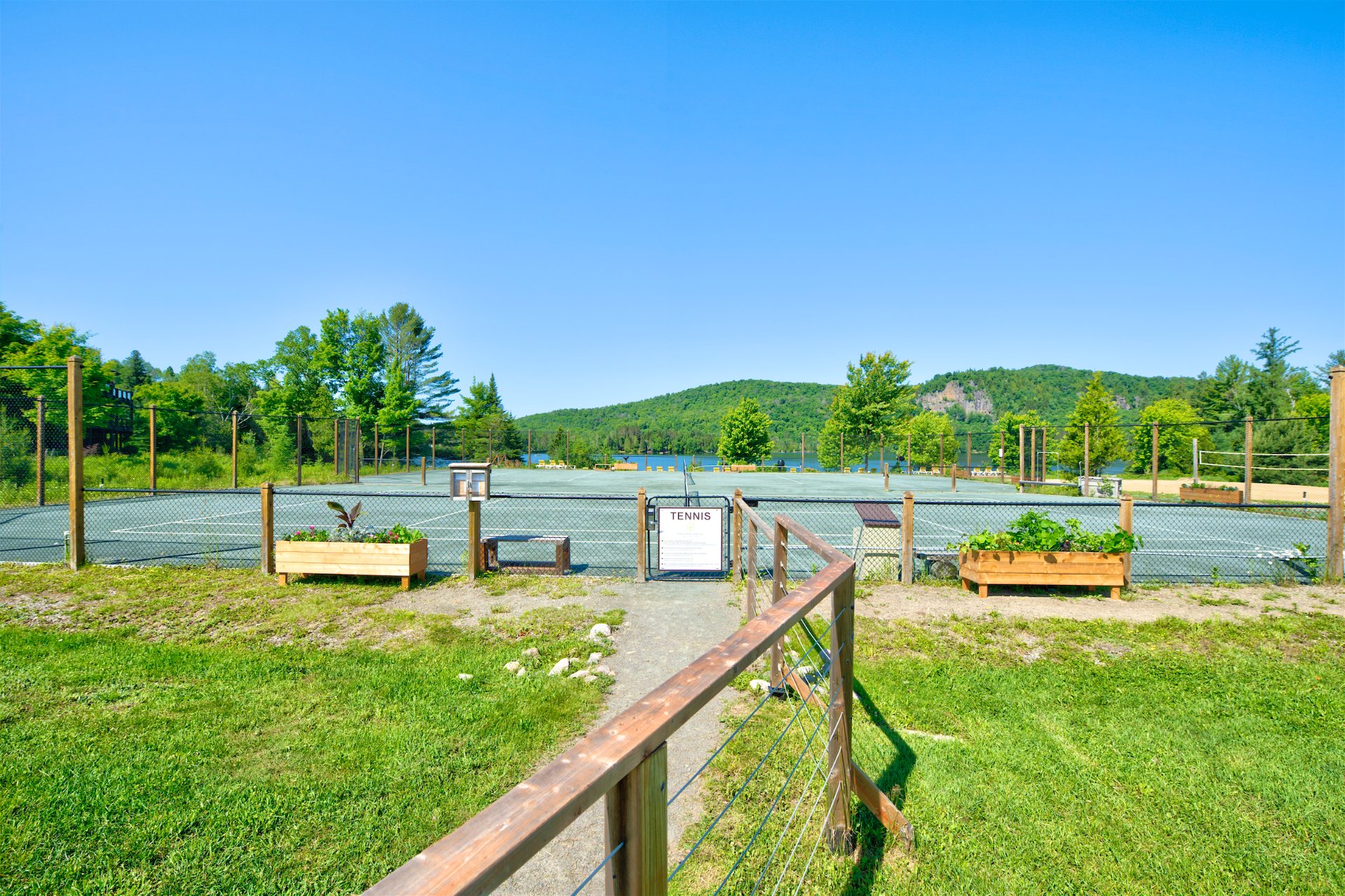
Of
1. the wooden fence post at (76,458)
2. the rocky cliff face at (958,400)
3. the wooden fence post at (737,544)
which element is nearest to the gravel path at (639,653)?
the wooden fence post at (737,544)

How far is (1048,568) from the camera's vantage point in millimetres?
7848

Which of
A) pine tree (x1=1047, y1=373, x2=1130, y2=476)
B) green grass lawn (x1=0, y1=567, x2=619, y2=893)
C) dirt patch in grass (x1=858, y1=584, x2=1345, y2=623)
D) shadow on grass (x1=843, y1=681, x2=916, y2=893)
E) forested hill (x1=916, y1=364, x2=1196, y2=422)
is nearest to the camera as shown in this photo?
shadow on grass (x1=843, y1=681, x2=916, y2=893)

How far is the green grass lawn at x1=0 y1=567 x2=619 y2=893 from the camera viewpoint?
9.57 feet

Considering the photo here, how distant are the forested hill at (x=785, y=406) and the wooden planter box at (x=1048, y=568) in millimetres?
77553

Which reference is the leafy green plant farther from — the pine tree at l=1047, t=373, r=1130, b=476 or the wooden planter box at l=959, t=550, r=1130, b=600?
the pine tree at l=1047, t=373, r=1130, b=476

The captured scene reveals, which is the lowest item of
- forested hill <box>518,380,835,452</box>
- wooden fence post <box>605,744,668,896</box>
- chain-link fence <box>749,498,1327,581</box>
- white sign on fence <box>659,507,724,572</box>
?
chain-link fence <box>749,498,1327,581</box>

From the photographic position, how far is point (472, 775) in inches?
142

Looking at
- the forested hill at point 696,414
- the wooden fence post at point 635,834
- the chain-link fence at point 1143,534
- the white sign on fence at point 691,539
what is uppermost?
the forested hill at point 696,414

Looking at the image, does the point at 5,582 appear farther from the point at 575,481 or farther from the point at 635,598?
the point at 575,481

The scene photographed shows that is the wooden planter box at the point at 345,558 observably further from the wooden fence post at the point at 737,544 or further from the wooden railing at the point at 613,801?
the wooden railing at the point at 613,801

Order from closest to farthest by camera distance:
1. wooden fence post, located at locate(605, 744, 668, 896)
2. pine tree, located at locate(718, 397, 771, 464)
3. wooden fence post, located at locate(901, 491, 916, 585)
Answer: wooden fence post, located at locate(605, 744, 668, 896)
wooden fence post, located at locate(901, 491, 916, 585)
pine tree, located at locate(718, 397, 771, 464)

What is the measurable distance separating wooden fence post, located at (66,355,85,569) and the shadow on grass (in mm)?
10284

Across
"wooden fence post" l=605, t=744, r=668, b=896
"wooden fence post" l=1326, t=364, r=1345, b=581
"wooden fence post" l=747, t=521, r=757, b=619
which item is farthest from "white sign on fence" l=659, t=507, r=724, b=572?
"wooden fence post" l=1326, t=364, r=1345, b=581

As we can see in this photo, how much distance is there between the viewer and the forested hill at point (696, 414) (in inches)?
3802
